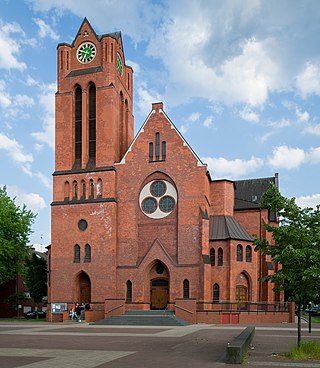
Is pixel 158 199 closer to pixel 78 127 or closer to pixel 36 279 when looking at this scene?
pixel 78 127

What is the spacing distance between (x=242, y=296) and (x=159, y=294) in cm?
784

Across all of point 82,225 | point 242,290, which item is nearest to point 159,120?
point 82,225

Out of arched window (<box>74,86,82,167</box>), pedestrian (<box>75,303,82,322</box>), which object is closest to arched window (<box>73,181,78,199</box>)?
arched window (<box>74,86,82,167</box>)

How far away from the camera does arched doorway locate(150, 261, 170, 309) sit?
157 ft

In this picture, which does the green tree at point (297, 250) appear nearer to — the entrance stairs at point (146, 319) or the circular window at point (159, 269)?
the entrance stairs at point (146, 319)

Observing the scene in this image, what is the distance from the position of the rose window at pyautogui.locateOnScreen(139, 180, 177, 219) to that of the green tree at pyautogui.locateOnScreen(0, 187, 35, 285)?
54.4 ft

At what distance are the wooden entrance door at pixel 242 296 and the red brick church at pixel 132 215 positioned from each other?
127mm

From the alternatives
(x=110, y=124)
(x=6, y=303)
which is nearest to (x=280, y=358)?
(x=110, y=124)

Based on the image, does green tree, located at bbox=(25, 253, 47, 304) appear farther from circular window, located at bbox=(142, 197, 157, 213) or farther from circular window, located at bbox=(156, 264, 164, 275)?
circular window, located at bbox=(156, 264, 164, 275)

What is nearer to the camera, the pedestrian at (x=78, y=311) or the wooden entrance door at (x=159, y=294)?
the pedestrian at (x=78, y=311)

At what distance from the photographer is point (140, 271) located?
156 feet

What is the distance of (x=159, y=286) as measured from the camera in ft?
158

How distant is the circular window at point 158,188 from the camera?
4912cm

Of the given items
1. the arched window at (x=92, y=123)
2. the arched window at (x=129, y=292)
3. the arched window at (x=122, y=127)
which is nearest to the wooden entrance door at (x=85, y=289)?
the arched window at (x=129, y=292)
